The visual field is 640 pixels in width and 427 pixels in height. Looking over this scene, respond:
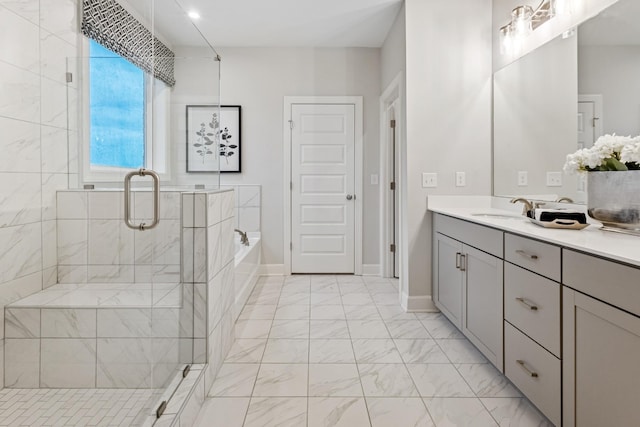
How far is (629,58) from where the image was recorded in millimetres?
1847

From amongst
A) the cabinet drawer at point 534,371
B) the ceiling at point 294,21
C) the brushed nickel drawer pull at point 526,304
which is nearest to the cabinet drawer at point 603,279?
the brushed nickel drawer pull at point 526,304

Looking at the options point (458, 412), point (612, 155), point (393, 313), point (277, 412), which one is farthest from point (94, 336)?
point (612, 155)

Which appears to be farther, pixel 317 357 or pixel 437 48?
pixel 437 48

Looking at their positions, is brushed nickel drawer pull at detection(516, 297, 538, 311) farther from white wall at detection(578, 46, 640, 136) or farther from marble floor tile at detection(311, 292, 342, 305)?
marble floor tile at detection(311, 292, 342, 305)

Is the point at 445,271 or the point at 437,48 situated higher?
the point at 437,48

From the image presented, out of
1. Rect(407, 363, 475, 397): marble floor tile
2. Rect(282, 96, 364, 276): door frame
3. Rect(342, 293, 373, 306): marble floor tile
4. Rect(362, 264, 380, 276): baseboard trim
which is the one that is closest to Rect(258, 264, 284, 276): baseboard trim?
Rect(282, 96, 364, 276): door frame

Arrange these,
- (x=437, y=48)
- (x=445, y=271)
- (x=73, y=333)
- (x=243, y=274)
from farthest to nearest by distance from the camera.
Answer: (x=243, y=274)
(x=437, y=48)
(x=445, y=271)
(x=73, y=333)

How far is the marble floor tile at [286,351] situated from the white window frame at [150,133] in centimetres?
121

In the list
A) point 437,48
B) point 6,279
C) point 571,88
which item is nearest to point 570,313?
point 571,88

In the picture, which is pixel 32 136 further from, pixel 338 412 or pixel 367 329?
pixel 367 329

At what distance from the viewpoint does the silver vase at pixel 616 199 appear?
1.64m

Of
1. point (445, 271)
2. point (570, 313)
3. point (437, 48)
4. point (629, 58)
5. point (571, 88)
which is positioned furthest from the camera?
point (437, 48)

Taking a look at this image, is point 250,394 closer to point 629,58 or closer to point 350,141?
point 629,58

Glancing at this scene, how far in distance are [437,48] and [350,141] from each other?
155 centimetres
